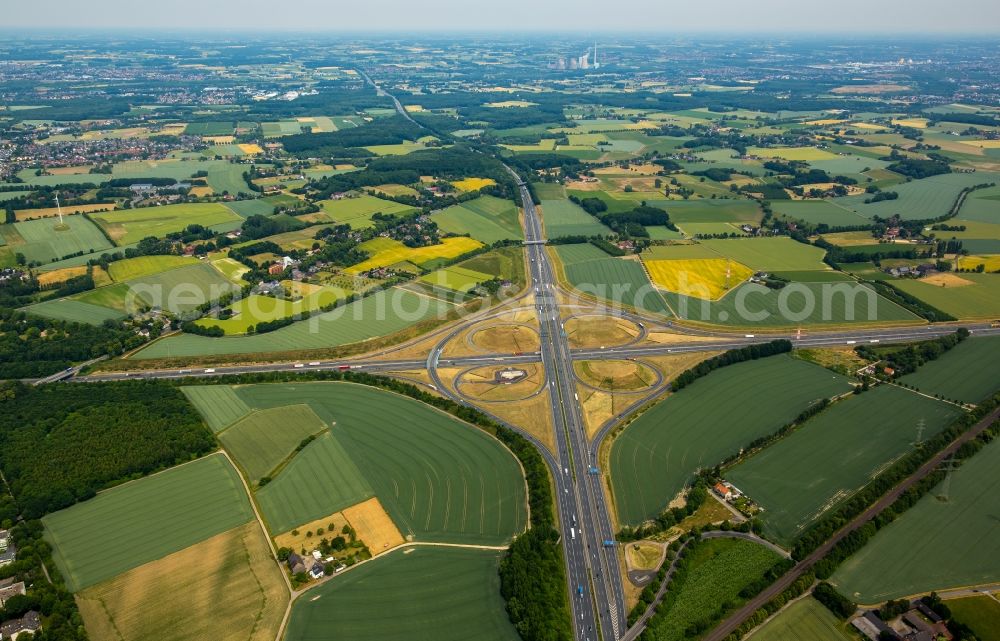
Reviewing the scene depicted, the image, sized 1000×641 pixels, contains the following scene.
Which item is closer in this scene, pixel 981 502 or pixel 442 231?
pixel 981 502

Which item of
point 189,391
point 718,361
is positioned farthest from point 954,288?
point 189,391

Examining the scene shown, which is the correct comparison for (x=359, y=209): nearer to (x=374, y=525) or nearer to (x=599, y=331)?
(x=599, y=331)

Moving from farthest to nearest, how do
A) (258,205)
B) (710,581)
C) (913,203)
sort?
1. (258,205)
2. (913,203)
3. (710,581)

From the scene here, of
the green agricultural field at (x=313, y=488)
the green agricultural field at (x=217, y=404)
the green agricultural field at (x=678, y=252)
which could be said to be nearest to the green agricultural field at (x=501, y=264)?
the green agricultural field at (x=678, y=252)

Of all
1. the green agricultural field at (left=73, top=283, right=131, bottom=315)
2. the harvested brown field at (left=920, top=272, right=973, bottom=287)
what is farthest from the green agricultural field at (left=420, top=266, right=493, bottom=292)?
the harvested brown field at (left=920, top=272, right=973, bottom=287)

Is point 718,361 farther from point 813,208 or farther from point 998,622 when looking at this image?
point 813,208

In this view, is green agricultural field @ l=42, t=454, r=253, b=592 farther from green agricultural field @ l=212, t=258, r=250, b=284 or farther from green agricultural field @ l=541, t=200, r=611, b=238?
green agricultural field @ l=541, t=200, r=611, b=238

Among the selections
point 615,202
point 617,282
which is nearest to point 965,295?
point 617,282
